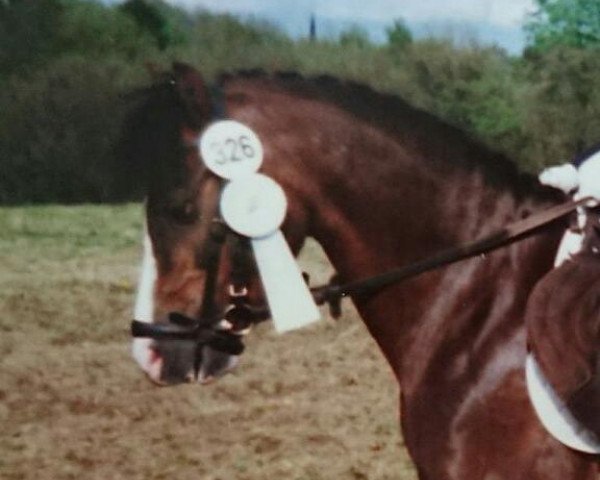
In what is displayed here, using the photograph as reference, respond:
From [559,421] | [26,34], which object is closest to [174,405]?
[559,421]

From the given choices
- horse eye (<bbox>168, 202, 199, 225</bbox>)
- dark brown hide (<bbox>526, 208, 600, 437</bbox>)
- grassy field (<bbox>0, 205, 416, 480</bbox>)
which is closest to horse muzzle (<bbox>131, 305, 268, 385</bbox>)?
horse eye (<bbox>168, 202, 199, 225</bbox>)

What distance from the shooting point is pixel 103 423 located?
6.49 m

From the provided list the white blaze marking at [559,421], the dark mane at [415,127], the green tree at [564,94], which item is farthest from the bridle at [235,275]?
the green tree at [564,94]

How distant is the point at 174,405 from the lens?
6.90 m

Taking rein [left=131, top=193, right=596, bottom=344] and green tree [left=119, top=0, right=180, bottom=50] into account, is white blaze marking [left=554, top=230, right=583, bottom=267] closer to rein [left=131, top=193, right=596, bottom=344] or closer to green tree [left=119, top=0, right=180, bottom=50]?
rein [left=131, top=193, right=596, bottom=344]

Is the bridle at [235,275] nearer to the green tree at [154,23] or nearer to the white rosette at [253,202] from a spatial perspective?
the white rosette at [253,202]

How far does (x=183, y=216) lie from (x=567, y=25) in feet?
71.1

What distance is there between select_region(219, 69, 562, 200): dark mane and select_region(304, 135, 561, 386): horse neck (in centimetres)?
3

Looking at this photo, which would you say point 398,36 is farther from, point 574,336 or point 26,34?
point 574,336

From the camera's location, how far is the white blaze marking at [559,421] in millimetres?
2590

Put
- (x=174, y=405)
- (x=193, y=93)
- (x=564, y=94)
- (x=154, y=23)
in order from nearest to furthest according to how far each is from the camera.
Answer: (x=193, y=93) → (x=174, y=405) → (x=564, y=94) → (x=154, y=23)

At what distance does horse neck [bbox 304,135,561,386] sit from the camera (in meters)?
2.77

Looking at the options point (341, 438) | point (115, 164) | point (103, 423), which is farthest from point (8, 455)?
point (115, 164)

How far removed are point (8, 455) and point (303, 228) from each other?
148 inches
